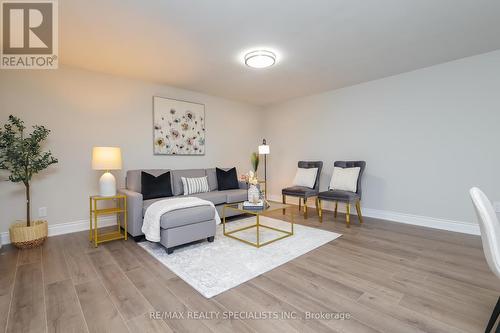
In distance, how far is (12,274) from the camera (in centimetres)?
211

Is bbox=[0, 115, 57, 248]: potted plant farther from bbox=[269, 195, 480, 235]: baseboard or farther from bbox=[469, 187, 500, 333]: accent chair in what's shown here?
bbox=[269, 195, 480, 235]: baseboard

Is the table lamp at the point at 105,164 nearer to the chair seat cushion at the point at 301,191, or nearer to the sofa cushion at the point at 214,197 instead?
the sofa cushion at the point at 214,197

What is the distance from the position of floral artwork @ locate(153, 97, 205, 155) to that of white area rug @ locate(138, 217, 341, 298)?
6.28ft

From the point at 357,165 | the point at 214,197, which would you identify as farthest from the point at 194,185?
the point at 357,165

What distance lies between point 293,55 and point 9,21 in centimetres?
303

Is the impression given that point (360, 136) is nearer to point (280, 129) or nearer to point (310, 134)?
point (310, 134)

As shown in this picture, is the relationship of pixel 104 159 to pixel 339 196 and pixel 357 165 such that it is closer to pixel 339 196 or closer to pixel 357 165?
pixel 339 196

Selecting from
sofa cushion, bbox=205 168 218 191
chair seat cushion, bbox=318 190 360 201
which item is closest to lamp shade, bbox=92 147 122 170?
sofa cushion, bbox=205 168 218 191

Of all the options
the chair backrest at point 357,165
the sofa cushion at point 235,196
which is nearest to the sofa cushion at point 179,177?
the sofa cushion at point 235,196

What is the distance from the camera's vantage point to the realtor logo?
210 centimetres

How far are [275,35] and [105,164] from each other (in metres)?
2.61

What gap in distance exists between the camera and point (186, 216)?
2643mm

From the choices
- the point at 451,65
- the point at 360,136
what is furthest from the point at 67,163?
the point at 451,65

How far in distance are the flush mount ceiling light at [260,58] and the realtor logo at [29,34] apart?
1.97 meters
